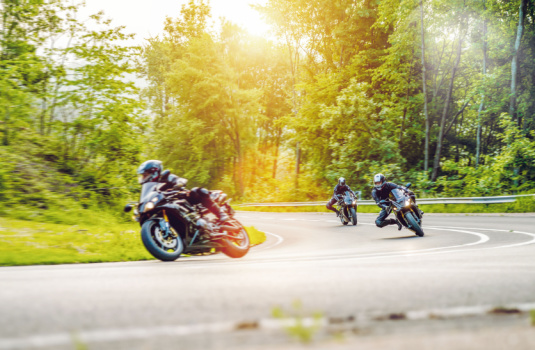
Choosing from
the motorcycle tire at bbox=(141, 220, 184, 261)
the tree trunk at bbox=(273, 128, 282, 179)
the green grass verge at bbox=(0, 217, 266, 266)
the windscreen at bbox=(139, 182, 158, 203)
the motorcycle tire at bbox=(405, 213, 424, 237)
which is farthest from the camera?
the tree trunk at bbox=(273, 128, 282, 179)

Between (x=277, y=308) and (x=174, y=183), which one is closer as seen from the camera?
(x=277, y=308)

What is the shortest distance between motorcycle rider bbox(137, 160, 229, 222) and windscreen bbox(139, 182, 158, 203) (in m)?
0.13

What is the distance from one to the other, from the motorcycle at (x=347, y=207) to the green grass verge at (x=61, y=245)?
8163mm

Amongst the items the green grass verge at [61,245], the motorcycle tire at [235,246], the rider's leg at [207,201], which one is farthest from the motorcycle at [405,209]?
the green grass verge at [61,245]

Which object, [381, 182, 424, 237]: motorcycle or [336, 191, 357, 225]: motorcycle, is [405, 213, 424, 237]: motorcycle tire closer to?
[381, 182, 424, 237]: motorcycle

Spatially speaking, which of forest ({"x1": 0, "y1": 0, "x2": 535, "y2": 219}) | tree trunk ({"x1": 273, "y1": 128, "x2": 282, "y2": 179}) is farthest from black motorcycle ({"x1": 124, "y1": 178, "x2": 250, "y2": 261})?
tree trunk ({"x1": 273, "y1": 128, "x2": 282, "y2": 179})

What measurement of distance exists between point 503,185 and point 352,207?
10401mm

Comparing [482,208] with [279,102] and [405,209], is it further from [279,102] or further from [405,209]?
[279,102]

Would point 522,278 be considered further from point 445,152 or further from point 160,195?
point 445,152

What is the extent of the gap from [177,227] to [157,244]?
0.53m

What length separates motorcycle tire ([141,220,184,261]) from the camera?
24.8 feet

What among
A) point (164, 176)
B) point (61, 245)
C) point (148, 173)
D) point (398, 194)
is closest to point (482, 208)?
point (398, 194)

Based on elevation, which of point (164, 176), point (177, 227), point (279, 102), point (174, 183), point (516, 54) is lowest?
point (177, 227)

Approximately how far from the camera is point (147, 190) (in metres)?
8.02
